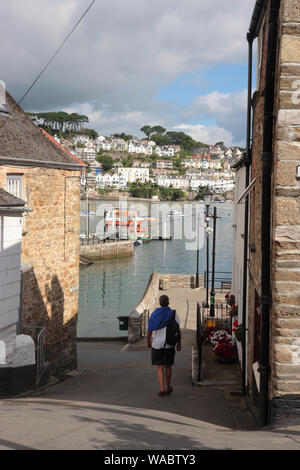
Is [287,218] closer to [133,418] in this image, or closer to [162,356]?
[133,418]

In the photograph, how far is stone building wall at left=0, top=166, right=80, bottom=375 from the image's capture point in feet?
42.7

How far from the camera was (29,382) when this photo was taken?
433 inches

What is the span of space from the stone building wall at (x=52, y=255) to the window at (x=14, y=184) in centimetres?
10

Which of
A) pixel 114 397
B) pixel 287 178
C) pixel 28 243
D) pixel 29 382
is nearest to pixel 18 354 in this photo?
pixel 29 382

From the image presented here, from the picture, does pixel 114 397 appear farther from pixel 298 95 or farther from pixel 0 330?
pixel 298 95

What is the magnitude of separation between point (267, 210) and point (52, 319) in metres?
9.29

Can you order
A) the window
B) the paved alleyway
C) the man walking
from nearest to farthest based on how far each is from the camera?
the paved alleyway
the man walking
the window

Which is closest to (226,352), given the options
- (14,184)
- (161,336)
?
(161,336)

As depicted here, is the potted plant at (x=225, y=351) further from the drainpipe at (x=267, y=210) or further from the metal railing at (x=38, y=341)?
the drainpipe at (x=267, y=210)

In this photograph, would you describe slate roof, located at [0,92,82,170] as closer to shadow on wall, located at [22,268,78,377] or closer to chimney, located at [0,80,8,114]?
chimney, located at [0,80,8,114]

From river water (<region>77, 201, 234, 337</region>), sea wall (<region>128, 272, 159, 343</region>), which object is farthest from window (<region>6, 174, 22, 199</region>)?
river water (<region>77, 201, 234, 337</region>)

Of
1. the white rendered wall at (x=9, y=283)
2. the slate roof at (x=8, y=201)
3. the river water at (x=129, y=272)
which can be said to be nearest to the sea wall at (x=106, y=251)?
the river water at (x=129, y=272)

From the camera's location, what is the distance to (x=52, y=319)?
14.5 m

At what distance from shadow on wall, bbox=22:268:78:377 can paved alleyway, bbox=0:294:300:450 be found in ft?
5.21
